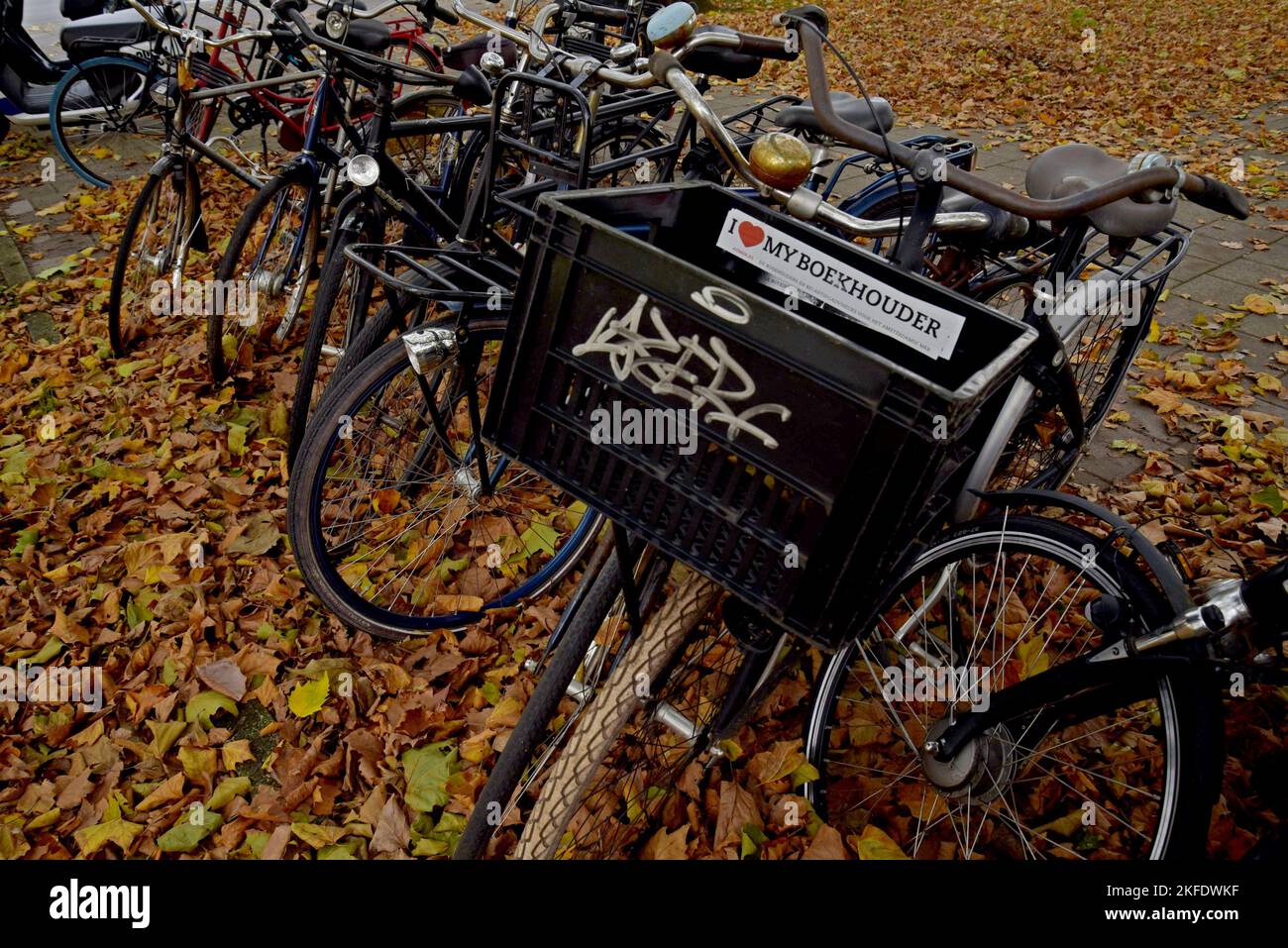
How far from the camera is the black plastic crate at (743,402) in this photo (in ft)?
3.91

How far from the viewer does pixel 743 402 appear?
4.22ft

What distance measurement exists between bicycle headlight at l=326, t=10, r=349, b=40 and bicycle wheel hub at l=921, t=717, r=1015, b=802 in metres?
2.88

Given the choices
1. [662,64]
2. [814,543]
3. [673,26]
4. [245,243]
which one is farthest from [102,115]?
[814,543]

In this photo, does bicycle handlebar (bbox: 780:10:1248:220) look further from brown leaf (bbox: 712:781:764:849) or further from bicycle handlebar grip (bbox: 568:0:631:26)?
bicycle handlebar grip (bbox: 568:0:631:26)

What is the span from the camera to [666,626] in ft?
5.84

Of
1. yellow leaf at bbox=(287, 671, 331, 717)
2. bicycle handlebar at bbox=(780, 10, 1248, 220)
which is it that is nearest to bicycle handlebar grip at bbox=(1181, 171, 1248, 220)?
bicycle handlebar at bbox=(780, 10, 1248, 220)

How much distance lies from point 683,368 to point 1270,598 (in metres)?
1.11

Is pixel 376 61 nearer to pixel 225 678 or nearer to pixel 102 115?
pixel 225 678

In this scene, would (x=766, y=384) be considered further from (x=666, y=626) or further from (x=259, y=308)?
(x=259, y=308)

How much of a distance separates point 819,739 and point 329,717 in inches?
60.8

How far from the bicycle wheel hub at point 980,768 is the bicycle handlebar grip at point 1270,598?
613mm

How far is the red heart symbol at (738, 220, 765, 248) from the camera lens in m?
1.54

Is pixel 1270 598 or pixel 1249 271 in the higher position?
pixel 1249 271
